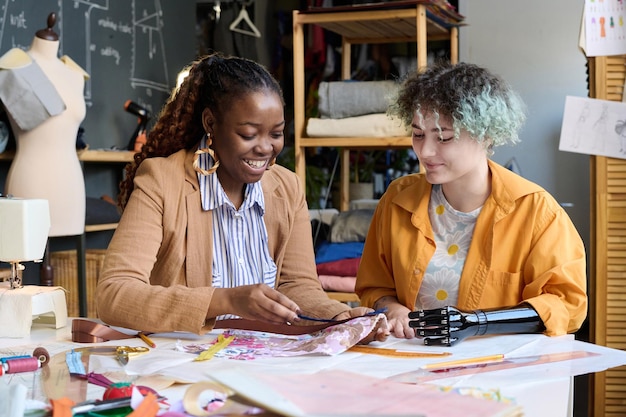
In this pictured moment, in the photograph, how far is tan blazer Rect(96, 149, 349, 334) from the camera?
1834 millimetres

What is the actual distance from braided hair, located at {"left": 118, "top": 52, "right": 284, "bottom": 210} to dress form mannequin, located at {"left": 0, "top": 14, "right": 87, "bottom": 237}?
2060 millimetres

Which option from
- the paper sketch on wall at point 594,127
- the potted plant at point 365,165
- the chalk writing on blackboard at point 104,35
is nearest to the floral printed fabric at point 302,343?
the paper sketch on wall at point 594,127

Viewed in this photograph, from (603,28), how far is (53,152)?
264cm

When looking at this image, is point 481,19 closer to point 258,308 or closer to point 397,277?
point 397,277

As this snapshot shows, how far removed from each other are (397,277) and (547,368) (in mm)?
777

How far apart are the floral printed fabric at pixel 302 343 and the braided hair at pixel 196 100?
60 cm

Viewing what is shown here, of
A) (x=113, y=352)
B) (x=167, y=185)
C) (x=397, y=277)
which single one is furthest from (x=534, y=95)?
(x=113, y=352)

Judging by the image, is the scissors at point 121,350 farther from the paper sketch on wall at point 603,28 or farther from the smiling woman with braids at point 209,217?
the paper sketch on wall at point 603,28

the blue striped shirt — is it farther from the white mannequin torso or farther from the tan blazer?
the white mannequin torso

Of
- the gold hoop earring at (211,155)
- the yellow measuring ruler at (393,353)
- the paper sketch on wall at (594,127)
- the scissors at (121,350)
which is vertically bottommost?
the yellow measuring ruler at (393,353)

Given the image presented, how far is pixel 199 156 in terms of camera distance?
2145 millimetres

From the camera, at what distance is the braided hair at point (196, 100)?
2119 mm

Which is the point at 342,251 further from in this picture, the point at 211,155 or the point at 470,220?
the point at 211,155

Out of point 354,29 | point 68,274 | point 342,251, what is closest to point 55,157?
point 68,274
